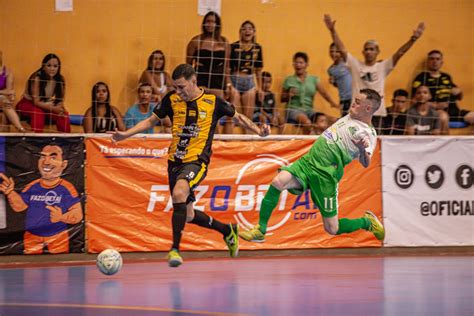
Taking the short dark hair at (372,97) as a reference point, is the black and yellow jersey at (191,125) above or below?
below

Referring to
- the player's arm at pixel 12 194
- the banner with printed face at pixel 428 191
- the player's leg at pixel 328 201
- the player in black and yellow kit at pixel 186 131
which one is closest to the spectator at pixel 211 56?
the banner with printed face at pixel 428 191

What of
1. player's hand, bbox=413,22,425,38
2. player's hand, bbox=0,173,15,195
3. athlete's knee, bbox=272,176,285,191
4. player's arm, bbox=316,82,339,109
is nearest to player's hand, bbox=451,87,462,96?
player's hand, bbox=413,22,425,38

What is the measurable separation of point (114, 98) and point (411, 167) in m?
4.91

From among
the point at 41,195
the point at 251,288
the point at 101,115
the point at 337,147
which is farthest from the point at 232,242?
the point at 101,115

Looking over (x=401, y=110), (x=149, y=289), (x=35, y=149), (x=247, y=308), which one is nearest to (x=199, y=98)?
(x=149, y=289)

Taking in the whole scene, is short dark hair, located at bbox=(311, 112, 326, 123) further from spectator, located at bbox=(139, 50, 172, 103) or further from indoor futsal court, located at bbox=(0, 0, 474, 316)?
spectator, located at bbox=(139, 50, 172, 103)

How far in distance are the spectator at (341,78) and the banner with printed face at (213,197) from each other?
1.38 m

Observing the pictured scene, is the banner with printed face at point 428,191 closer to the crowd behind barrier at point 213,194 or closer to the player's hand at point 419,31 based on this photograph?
the crowd behind barrier at point 213,194

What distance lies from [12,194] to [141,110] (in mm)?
2497

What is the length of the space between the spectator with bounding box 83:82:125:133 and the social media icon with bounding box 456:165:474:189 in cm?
534

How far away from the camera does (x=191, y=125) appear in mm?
9859

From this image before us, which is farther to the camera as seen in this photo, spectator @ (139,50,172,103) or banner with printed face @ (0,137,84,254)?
spectator @ (139,50,172,103)

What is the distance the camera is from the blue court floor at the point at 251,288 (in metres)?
7.97

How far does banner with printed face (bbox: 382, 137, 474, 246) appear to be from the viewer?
1378cm
